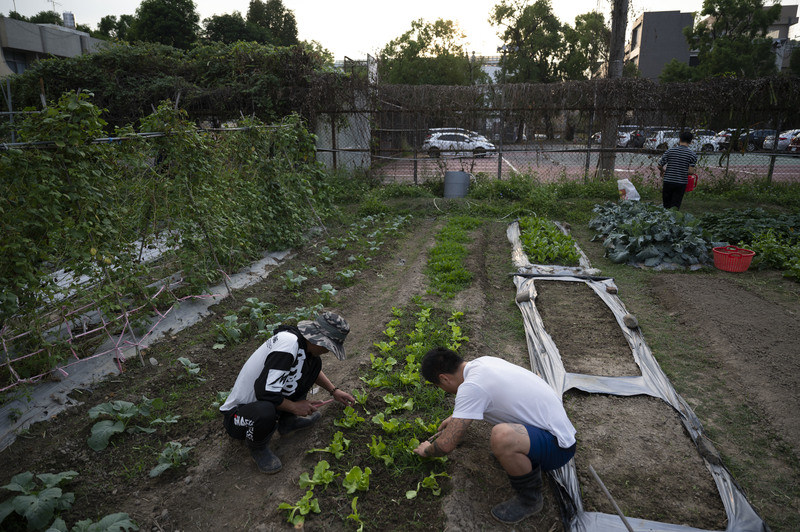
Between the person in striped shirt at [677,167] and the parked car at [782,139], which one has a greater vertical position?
the parked car at [782,139]

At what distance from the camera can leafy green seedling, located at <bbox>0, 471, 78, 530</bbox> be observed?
250 centimetres

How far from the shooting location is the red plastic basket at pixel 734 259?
7020mm

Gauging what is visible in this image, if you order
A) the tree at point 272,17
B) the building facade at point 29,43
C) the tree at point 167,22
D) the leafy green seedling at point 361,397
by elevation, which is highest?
the tree at point 272,17

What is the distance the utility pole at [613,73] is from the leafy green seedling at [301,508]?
40.8 ft

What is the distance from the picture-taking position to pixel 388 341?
481cm

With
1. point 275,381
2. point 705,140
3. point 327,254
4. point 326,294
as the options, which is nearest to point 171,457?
point 275,381

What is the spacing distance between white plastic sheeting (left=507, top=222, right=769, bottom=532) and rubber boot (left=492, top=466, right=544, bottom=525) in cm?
19

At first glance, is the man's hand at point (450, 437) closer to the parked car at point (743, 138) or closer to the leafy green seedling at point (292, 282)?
the leafy green seedling at point (292, 282)

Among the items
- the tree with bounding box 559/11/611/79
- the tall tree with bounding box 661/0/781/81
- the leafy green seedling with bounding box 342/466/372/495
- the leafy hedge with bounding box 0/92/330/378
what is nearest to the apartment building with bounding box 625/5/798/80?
the tree with bounding box 559/11/611/79

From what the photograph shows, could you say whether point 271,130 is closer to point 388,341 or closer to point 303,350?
point 388,341

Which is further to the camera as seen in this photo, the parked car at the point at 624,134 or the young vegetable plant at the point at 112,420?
the parked car at the point at 624,134

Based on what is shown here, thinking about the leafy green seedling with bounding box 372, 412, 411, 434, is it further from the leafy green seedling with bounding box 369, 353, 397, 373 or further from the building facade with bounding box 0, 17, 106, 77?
the building facade with bounding box 0, 17, 106, 77

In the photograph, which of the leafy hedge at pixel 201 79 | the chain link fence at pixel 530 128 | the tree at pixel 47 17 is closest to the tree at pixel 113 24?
the tree at pixel 47 17

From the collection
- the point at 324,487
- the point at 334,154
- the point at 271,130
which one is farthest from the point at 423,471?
the point at 334,154
